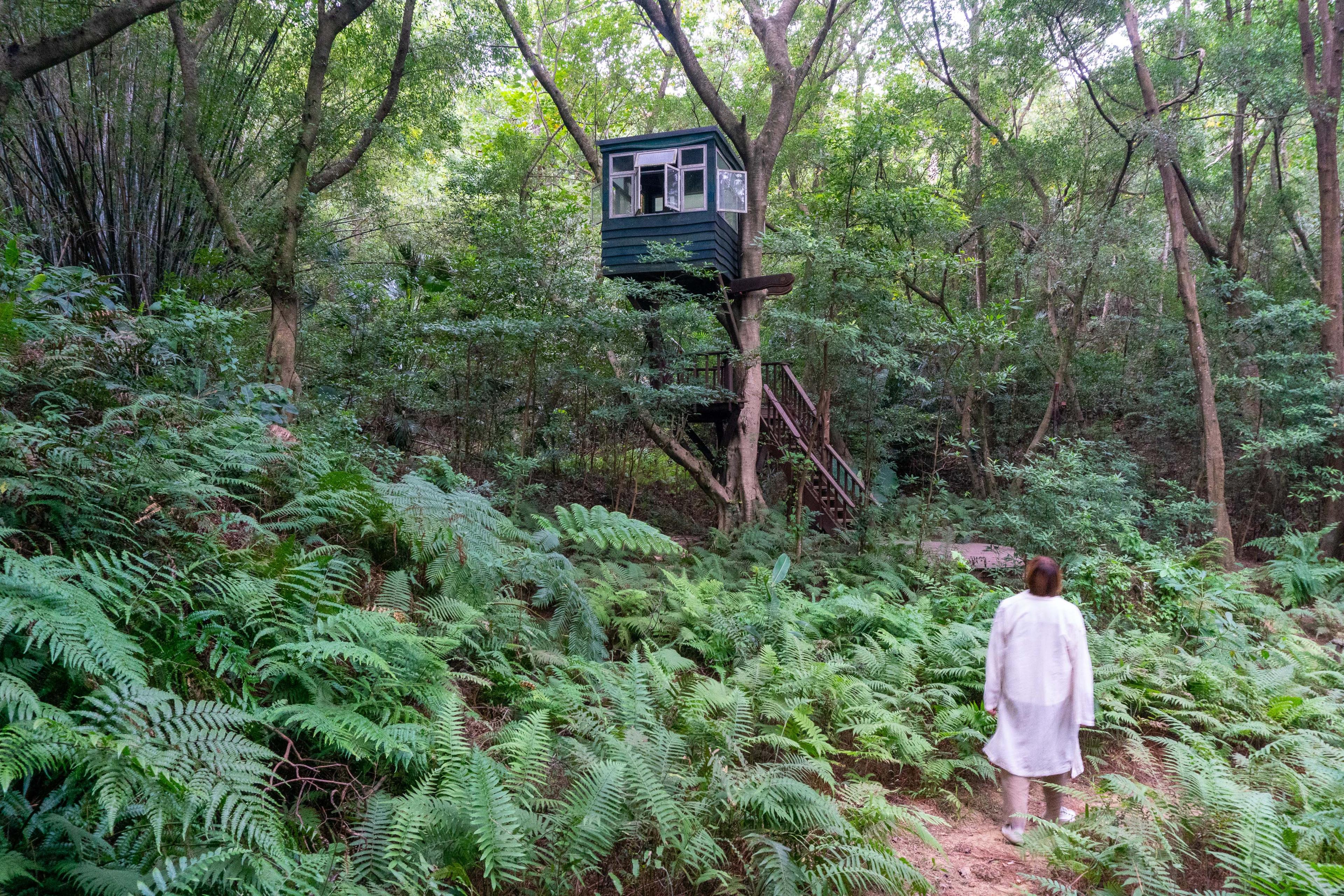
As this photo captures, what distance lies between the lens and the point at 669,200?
42.1 ft

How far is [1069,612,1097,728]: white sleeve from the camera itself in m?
4.04

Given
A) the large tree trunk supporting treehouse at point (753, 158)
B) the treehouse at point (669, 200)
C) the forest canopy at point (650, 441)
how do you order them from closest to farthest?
the forest canopy at point (650, 441) < the large tree trunk supporting treehouse at point (753, 158) < the treehouse at point (669, 200)

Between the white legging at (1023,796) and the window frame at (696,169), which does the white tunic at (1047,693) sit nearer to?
the white legging at (1023,796)

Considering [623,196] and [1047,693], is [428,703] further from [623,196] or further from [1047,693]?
[623,196]

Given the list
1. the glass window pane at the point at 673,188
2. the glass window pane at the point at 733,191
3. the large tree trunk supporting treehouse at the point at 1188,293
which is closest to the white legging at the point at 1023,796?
the large tree trunk supporting treehouse at the point at 1188,293

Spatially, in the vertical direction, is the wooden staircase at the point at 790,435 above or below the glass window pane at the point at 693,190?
below

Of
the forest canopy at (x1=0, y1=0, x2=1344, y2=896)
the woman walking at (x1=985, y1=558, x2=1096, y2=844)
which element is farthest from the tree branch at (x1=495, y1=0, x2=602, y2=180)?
the woman walking at (x1=985, y1=558, x2=1096, y2=844)

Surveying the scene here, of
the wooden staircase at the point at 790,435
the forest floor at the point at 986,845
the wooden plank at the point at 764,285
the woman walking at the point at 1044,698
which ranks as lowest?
the forest floor at the point at 986,845

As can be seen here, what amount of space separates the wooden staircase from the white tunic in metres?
7.32

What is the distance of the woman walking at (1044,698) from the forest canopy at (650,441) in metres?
0.28

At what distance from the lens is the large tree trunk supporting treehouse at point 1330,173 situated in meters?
11.6

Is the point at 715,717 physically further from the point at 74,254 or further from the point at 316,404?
the point at 74,254

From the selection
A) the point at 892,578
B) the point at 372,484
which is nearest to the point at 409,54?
the point at 372,484

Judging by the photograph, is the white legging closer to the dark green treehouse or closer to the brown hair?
the brown hair
